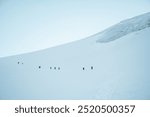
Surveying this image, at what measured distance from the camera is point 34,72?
462 inches

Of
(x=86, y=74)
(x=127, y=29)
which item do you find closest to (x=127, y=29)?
A: (x=127, y=29)

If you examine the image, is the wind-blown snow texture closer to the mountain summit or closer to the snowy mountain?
the mountain summit

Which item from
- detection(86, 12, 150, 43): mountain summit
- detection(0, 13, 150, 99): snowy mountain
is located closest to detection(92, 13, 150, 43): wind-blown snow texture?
detection(86, 12, 150, 43): mountain summit

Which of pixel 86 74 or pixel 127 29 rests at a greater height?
pixel 127 29

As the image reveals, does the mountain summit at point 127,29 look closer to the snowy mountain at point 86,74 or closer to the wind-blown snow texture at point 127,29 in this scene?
the wind-blown snow texture at point 127,29

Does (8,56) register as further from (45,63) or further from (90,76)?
(90,76)

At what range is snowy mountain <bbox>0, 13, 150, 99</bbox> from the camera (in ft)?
25.9

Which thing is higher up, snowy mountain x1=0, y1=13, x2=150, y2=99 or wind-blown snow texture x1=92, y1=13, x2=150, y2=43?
wind-blown snow texture x1=92, y1=13, x2=150, y2=43

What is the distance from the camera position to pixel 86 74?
10.0 m

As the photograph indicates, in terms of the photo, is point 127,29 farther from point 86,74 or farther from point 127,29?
point 86,74

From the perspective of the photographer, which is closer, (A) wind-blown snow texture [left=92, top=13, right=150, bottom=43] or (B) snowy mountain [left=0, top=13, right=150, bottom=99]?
(B) snowy mountain [left=0, top=13, right=150, bottom=99]

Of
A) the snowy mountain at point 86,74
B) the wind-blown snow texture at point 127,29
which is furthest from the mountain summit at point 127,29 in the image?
the snowy mountain at point 86,74

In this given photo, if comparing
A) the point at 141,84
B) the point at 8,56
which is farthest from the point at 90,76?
the point at 8,56

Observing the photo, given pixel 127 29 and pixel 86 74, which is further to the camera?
pixel 127 29
